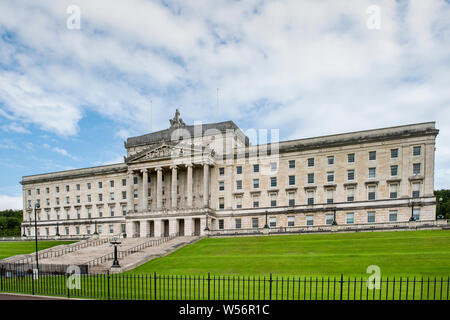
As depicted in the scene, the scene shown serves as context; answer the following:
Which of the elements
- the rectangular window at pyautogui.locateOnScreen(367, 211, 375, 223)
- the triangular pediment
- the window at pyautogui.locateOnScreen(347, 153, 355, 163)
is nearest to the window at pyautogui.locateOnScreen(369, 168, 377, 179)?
the window at pyautogui.locateOnScreen(347, 153, 355, 163)

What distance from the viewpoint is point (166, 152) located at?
62094 millimetres

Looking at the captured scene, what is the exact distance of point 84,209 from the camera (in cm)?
7444

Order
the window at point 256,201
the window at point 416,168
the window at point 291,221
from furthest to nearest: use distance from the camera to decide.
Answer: the window at point 256,201
the window at point 291,221
the window at point 416,168

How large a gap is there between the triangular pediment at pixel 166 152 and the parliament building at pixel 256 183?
0.20m

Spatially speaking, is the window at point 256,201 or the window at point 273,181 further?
the window at point 256,201

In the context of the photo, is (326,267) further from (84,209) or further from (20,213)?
(20,213)

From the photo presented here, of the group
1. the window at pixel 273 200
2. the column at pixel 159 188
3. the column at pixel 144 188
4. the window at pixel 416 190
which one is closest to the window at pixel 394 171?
→ the window at pixel 416 190

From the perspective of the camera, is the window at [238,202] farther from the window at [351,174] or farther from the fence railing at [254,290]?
the fence railing at [254,290]

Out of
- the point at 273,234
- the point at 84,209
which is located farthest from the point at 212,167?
the point at 84,209

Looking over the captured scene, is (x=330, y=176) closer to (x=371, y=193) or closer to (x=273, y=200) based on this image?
(x=371, y=193)

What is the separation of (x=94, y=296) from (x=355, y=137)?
47.8 m

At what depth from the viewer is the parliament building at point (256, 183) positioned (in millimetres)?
50781

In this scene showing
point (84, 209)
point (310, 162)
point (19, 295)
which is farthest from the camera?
point (84, 209)

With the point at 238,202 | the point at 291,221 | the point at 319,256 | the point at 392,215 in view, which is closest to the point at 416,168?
the point at 392,215
